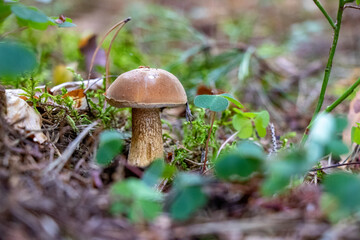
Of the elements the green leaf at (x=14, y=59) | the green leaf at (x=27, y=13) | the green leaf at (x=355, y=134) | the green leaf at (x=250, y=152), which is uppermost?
the green leaf at (x=27, y=13)

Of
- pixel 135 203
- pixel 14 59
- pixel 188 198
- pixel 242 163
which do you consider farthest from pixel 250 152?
pixel 14 59

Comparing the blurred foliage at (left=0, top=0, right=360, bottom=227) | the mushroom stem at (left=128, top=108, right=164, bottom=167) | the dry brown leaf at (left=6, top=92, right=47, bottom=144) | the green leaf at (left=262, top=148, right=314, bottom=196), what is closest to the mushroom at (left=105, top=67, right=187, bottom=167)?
the mushroom stem at (left=128, top=108, right=164, bottom=167)

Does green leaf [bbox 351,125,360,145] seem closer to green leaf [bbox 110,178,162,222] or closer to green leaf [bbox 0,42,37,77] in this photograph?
green leaf [bbox 110,178,162,222]

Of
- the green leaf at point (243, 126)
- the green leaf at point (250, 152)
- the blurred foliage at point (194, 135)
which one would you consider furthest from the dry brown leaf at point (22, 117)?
the green leaf at point (243, 126)

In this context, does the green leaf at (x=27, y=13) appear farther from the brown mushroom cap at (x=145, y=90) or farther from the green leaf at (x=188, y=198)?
the green leaf at (x=188, y=198)

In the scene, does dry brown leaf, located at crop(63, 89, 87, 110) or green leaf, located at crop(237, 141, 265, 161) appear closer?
green leaf, located at crop(237, 141, 265, 161)

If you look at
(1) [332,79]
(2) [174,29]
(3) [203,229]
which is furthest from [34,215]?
(1) [332,79]

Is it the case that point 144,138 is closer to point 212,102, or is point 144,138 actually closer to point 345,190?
point 212,102
